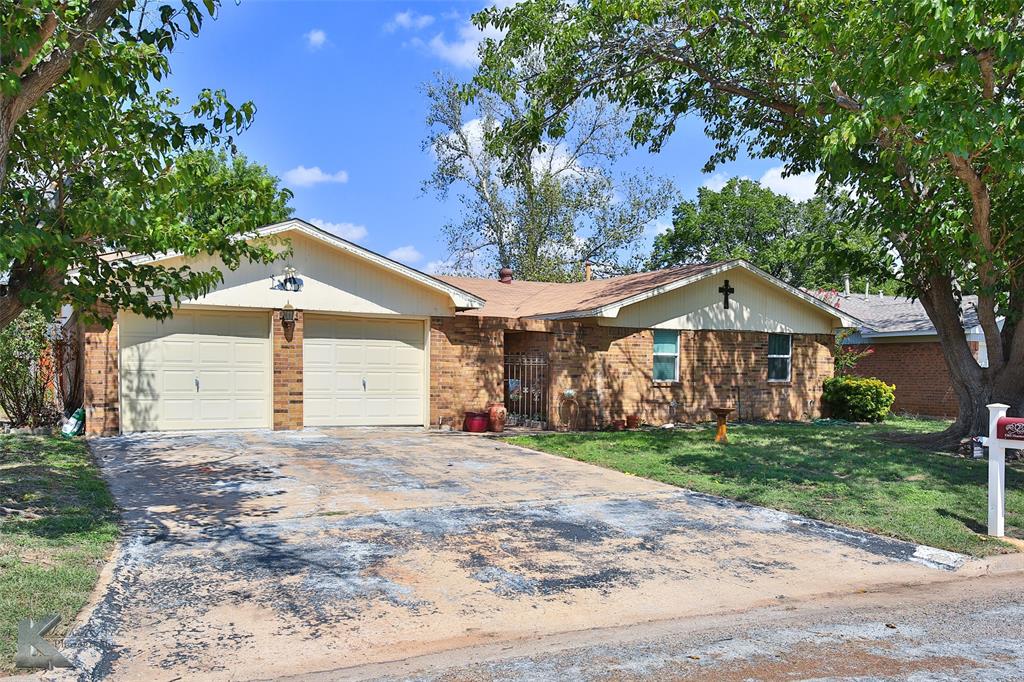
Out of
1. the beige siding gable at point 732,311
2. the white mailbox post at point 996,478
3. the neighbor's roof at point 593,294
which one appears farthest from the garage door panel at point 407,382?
the white mailbox post at point 996,478

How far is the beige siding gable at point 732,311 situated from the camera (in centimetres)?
1925

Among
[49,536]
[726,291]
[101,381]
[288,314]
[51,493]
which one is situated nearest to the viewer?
[49,536]

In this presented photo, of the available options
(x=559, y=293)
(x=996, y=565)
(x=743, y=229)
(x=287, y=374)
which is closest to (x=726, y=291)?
(x=559, y=293)

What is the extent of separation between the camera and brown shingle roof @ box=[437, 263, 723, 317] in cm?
1875

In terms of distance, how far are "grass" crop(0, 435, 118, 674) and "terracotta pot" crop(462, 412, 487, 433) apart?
7557 millimetres

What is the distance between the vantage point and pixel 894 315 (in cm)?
2667

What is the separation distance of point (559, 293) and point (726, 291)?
170 inches

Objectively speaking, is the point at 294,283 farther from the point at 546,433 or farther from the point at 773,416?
the point at 773,416

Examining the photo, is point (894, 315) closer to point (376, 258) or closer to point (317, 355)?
point (376, 258)

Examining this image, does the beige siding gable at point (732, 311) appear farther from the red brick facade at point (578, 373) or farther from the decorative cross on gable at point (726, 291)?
the red brick facade at point (578, 373)

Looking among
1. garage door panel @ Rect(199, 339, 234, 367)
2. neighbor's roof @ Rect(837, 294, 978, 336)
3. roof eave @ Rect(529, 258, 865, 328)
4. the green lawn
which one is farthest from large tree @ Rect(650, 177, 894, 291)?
garage door panel @ Rect(199, 339, 234, 367)

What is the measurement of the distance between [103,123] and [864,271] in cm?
1326

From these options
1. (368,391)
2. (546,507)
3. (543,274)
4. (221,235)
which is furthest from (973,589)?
(543,274)

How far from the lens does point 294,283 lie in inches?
631
